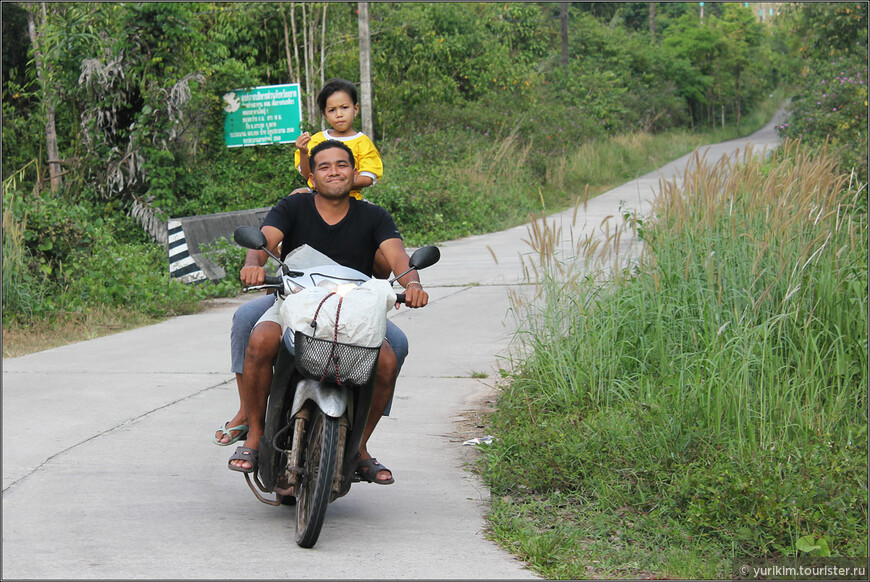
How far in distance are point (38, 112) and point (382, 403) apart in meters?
16.1

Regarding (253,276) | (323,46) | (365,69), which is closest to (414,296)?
(253,276)

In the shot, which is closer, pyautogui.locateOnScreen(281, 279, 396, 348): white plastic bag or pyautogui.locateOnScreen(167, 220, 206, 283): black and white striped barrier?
pyautogui.locateOnScreen(281, 279, 396, 348): white plastic bag

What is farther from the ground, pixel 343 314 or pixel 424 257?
pixel 424 257

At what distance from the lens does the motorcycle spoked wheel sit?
4.17m

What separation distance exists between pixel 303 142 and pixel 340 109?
1.04 ft

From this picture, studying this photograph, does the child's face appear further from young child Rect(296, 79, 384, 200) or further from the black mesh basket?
the black mesh basket

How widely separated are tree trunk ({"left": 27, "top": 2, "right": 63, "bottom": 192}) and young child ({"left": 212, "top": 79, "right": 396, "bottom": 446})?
11.9 m

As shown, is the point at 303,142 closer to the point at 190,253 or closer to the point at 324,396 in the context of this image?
the point at 324,396

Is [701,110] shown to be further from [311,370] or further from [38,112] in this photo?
[311,370]

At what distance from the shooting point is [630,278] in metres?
6.73

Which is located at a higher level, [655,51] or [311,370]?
[655,51]

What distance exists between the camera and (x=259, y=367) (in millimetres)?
4449

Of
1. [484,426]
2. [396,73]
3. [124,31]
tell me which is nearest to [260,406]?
[484,426]

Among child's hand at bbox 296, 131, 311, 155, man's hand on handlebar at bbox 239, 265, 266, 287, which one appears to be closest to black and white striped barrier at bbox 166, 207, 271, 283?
child's hand at bbox 296, 131, 311, 155
